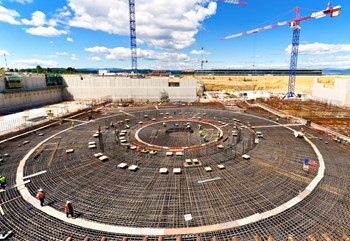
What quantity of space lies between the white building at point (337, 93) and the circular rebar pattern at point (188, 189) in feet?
129

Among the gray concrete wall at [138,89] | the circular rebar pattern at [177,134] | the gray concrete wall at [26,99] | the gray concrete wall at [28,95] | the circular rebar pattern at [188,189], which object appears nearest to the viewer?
the circular rebar pattern at [188,189]

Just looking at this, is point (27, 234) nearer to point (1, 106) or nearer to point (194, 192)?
point (194, 192)

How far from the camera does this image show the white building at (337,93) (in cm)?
5364

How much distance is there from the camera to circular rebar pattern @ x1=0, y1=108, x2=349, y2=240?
13.6 m

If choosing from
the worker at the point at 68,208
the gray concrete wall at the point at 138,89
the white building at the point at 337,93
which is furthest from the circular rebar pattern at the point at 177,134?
the white building at the point at 337,93

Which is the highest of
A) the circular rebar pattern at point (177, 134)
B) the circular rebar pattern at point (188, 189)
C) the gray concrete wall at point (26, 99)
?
the gray concrete wall at point (26, 99)

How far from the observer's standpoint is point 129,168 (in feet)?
69.3

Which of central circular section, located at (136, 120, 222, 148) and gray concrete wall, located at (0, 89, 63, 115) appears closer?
central circular section, located at (136, 120, 222, 148)

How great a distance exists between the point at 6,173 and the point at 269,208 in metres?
26.2

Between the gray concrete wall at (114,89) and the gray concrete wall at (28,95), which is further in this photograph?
the gray concrete wall at (114,89)

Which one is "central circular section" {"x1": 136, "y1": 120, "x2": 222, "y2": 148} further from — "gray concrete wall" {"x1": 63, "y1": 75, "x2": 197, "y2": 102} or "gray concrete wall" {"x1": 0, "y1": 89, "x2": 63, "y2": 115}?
"gray concrete wall" {"x1": 0, "y1": 89, "x2": 63, "y2": 115}

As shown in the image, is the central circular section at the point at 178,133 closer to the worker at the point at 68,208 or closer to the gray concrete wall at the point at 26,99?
the worker at the point at 68,208

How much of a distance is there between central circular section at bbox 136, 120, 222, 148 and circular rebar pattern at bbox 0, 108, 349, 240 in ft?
12.2

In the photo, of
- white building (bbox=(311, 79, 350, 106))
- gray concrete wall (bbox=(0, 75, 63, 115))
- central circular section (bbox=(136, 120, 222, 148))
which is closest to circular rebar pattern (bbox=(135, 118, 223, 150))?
central circular section (bbox=(136, 120, 222, 148))
